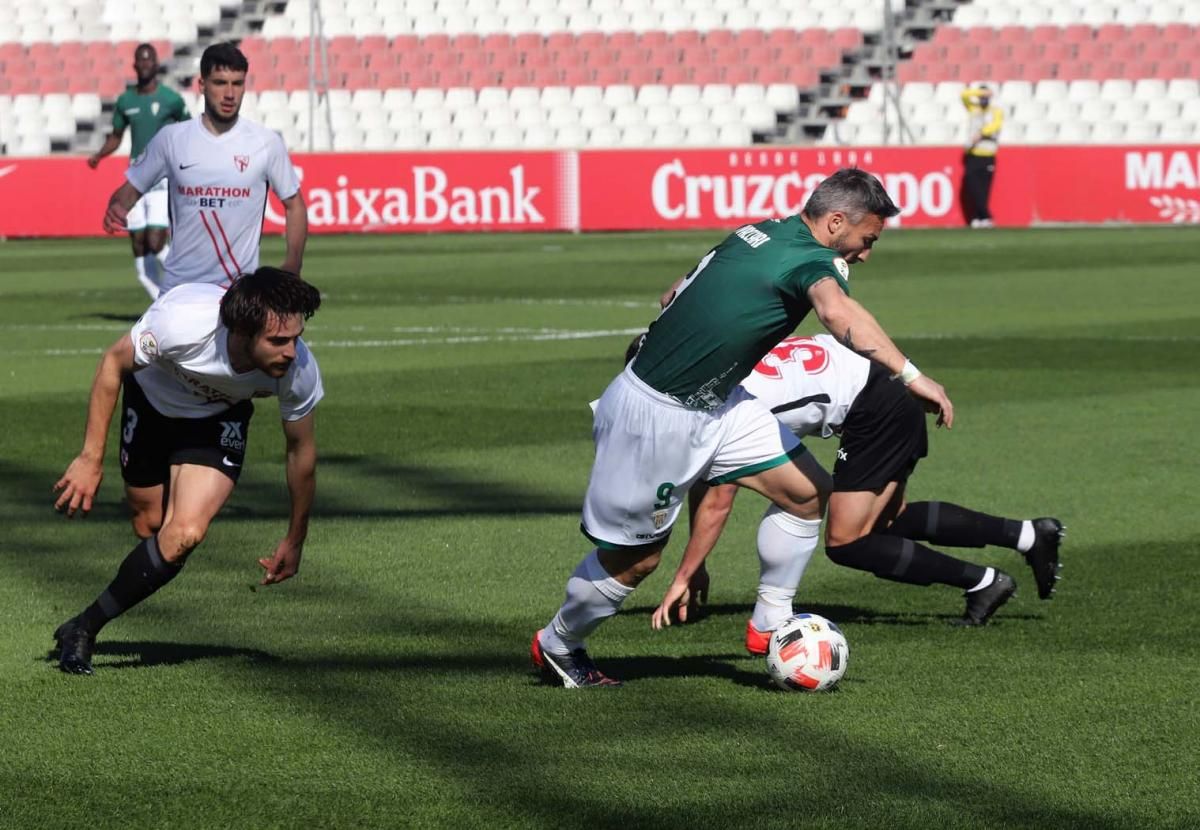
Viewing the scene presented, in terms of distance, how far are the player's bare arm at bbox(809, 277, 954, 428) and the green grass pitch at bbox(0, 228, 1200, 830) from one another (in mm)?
917

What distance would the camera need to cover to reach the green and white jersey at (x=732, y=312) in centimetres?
623

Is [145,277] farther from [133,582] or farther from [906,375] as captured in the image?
[906,375]

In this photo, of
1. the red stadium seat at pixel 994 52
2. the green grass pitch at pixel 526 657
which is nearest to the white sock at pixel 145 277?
the green grass pitch at pixel 526 657

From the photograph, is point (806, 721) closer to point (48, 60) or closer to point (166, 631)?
point (166, 631)

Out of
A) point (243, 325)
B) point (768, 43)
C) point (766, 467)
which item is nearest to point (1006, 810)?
point (766, 467)

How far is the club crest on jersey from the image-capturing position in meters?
6.47

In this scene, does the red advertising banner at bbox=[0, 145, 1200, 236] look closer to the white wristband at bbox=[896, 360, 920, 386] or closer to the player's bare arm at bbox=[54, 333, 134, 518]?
the player's bare arm at bbox=[54, 333, 134, 518]

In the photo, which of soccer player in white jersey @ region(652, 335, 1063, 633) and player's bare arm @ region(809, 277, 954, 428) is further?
soccer player in white jersey @ region(652, 335, 1063, 633)

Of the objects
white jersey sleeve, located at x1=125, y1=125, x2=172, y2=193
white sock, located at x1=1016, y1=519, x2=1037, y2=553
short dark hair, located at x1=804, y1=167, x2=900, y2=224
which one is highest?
short dark hair, located at x1=804, y1=167, x2=900, y2=224

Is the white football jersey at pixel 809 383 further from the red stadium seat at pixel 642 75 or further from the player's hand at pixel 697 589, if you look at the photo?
the red stadium seat at pixel 642 75

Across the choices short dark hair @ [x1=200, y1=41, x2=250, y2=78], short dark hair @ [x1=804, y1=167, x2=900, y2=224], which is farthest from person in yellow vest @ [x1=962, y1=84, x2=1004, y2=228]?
short dark hair @ [x1=804, y1=167, x2=900, y2=224]

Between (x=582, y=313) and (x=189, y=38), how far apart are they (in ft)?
78.3

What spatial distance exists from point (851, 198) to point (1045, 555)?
6.79 ft

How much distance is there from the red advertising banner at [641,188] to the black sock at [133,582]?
26432mm
